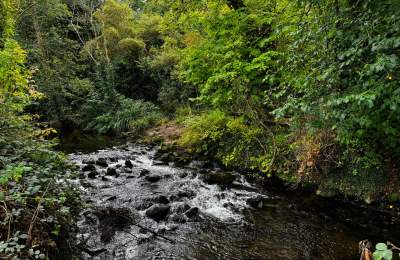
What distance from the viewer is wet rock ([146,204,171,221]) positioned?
6.78m

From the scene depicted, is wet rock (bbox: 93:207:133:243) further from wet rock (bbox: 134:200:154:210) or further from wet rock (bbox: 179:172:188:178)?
wet rock (bbox: 179:172:188:178)

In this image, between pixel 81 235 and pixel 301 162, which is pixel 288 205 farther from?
pixel 81 235

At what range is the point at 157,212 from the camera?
6.85m

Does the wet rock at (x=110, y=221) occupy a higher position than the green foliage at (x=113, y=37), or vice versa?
the green foliage at (x=113, y=37)

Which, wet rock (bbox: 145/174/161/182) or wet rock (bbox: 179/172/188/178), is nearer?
wet rock (bbox: 145/174/161/182)

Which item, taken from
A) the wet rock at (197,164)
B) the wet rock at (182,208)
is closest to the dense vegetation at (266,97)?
the wet rock at (197,164)

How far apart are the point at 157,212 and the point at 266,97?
4159 millimetres

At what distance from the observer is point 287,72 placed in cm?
685

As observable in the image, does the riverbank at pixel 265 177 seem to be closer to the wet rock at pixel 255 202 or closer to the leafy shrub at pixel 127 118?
the wet rock at pixel 255 202

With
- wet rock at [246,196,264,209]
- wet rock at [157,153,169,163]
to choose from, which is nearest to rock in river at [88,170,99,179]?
wet rock at [157,153,169,163]

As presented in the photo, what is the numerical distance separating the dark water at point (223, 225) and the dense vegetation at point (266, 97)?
90 cm

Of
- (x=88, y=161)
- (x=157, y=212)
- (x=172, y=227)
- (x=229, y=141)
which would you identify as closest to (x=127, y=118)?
(x=88, y=161)

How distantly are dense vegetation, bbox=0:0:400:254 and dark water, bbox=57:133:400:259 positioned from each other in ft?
2.95

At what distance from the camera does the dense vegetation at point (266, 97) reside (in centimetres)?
421
